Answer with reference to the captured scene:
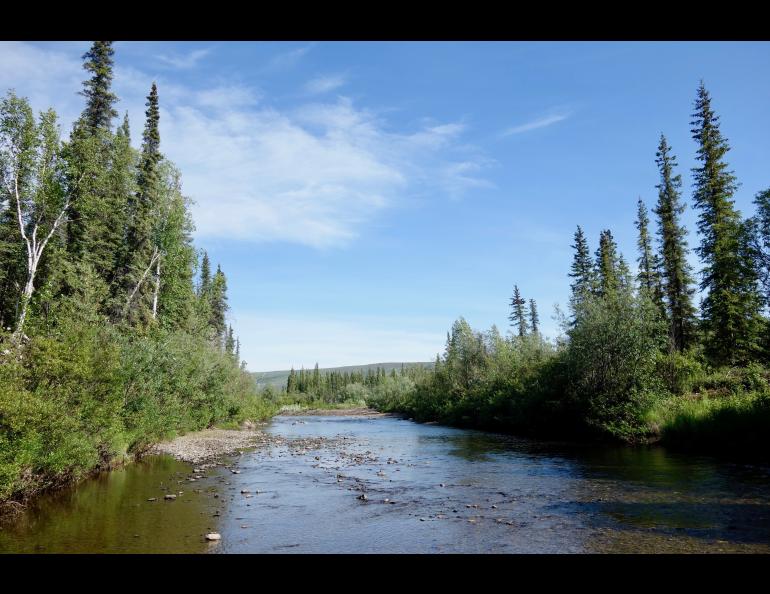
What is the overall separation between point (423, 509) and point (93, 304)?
75.8 ft

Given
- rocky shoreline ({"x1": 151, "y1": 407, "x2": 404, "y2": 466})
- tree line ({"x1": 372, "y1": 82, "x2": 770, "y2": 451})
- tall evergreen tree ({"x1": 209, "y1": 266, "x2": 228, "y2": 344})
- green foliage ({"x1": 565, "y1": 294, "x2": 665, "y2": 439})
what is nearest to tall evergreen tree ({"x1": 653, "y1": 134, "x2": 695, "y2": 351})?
tree line ({"x1": 372, "y1": 82, "x2": 770, "y2": 451})

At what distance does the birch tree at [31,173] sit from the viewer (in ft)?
92.0

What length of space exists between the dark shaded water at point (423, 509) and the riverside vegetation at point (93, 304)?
6.48ft

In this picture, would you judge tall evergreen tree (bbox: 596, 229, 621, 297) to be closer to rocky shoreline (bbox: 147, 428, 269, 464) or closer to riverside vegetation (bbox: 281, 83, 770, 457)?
riverside vegetation (bbox: 281, 83, 770, 457)

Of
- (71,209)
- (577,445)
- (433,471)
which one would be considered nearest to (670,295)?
(577,445)

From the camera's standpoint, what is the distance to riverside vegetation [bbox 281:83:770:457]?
2580 centimetres

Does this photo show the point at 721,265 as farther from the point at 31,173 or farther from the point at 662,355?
the point at 31,173

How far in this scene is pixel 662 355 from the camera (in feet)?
102

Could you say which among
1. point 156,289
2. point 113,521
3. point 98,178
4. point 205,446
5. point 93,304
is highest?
point 98,178

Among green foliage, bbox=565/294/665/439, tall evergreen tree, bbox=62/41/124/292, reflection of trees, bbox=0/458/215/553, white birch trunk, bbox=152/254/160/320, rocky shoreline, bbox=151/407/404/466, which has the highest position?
tall evergreen tree, bbox=62/41/124/292

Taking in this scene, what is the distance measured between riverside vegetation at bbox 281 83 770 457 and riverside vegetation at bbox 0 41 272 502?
2579 centimetres

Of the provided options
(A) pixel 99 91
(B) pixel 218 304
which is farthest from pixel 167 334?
(B) pixel 218 304
